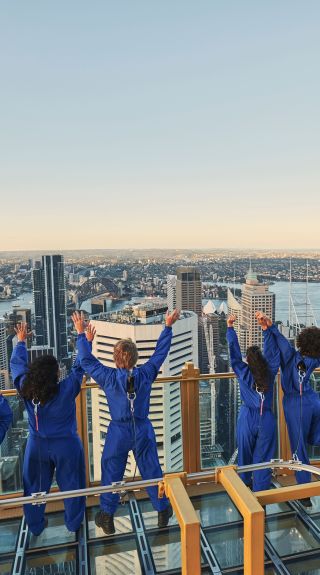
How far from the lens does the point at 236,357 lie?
3.53 meters

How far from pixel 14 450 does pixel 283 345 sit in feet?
8.18

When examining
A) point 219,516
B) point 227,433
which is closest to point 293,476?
point 227,433

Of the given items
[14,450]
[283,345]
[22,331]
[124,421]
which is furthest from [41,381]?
[283,345]

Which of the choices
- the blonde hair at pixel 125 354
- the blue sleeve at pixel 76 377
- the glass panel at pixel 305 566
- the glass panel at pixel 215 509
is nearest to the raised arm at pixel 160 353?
the blonde hair at pixel 125 354

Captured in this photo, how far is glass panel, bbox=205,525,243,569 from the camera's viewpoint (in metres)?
2.70

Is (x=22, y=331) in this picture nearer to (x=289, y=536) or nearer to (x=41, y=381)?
(x=41, y=381)

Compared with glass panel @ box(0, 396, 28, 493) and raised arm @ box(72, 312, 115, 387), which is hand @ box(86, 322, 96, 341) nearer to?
raised arm @ box(72, 312, 115, 387)

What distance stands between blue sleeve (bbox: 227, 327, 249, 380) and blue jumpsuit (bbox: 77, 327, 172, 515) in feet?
1.91

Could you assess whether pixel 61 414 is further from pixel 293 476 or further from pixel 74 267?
pixel 74 267

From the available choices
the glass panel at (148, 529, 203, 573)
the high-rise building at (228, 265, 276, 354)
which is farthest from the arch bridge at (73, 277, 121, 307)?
the glass panel at (148, 529, 203, 573)

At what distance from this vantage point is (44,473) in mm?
3104

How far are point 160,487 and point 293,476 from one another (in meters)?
2.81

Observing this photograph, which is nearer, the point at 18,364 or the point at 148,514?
the point at 18,364

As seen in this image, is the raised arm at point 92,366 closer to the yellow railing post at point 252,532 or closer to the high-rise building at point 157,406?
the high-rise building at point 157,406
